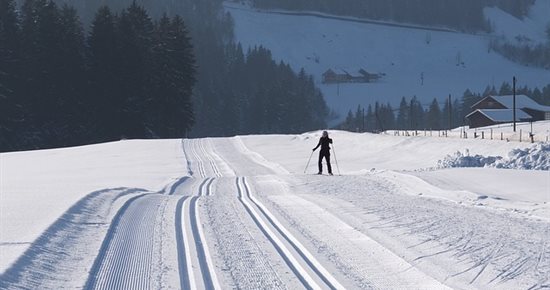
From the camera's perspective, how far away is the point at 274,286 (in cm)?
794

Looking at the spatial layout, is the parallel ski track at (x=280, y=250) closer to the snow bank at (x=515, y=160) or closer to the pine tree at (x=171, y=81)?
the snow bank at (x=515, y=160)

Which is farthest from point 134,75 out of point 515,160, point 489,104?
point 489,104

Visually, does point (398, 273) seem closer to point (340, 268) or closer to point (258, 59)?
point (340, 268)

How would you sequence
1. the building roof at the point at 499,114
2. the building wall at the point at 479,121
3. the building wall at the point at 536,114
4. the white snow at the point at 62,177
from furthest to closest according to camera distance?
the building wall at the point at 536,114 → the building wall at the point at 479,121 → the building roof at the point at 499,114 → the white snow at the point at 62,177

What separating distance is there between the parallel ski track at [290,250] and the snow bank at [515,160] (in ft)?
45.2

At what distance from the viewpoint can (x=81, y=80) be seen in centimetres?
6053

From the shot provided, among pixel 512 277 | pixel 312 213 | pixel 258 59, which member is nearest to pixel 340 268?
pixel 512 277

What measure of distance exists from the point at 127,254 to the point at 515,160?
2025 centimetres

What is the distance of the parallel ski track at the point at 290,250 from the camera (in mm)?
8131

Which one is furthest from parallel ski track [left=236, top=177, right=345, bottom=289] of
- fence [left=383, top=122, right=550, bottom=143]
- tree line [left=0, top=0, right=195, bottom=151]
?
tree line [left=0, top=0, right=195, bottom=151]

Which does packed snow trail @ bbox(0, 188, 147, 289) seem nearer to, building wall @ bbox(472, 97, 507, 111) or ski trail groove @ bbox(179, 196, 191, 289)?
ski trail groove @ bbox(179, 196, 191, 289)

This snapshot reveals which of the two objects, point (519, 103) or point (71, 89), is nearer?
point (71, 89)

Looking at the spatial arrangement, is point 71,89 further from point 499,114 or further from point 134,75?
point 499,114

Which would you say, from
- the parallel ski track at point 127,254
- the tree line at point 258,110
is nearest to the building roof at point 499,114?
the tree line at point 258,110
